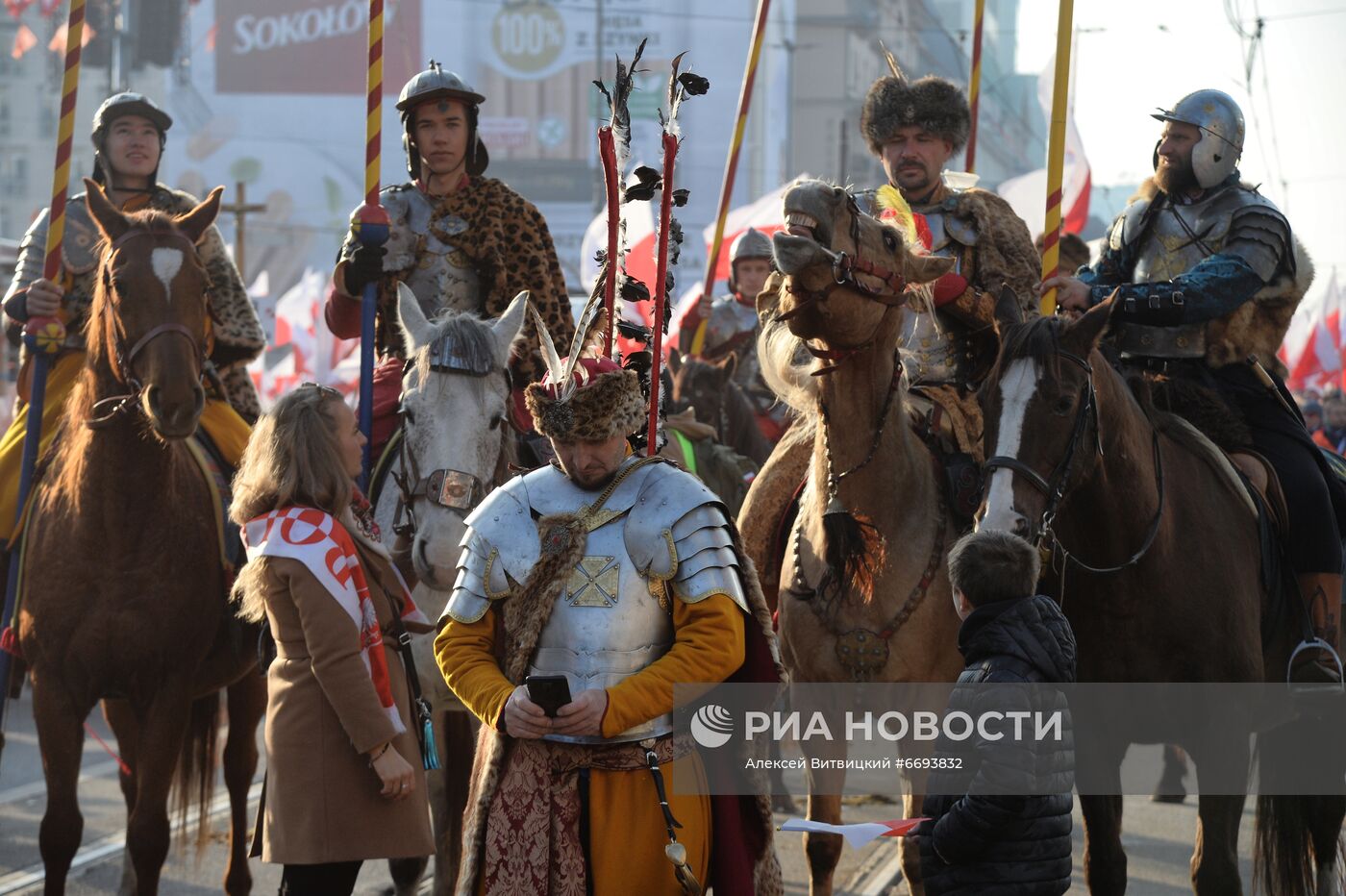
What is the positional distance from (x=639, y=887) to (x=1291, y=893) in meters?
3.42

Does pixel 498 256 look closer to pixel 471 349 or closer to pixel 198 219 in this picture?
pixel 471 349

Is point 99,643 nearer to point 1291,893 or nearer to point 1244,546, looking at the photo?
point 1244,546

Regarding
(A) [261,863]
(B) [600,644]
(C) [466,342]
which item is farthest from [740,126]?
(B) [600,644]

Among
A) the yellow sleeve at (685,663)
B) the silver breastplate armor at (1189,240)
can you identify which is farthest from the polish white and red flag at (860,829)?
the silver breastplate armor at (1189,240)

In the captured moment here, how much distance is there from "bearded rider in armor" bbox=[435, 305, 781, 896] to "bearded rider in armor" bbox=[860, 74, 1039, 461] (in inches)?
82.2

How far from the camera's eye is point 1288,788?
676 cm

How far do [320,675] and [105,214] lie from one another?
262 centimetres

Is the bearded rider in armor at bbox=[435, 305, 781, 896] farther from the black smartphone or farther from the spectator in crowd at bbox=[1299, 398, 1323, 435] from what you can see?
the spectator in crowd at bbox=[1299, 398, 1323, 435]

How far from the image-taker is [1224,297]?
20.5 feet

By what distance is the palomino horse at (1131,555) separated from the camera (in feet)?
18.3

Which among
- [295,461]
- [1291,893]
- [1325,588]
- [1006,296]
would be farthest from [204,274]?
[1291,893]

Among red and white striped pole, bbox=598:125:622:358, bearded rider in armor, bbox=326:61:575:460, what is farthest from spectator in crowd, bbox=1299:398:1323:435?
red and white striped pole, bbox=598:125:622:358

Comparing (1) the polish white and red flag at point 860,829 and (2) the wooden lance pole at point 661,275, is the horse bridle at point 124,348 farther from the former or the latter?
(1) the polish white and red flag at point 860,829

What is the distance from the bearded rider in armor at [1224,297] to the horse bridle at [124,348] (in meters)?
3.21
